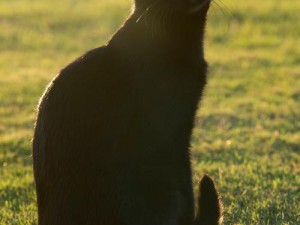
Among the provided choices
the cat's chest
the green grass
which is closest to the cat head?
the cat's chest

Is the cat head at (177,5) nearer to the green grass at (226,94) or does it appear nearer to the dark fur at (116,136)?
the dark fur at (116,136)

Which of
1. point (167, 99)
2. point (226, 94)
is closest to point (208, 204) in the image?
point (167, 99)

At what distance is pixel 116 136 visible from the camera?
3689 millimetres

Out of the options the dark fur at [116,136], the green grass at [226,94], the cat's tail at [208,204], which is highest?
the dark fur at [116,136]

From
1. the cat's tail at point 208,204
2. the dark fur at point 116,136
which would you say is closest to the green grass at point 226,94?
the cat's tail at point 208,204

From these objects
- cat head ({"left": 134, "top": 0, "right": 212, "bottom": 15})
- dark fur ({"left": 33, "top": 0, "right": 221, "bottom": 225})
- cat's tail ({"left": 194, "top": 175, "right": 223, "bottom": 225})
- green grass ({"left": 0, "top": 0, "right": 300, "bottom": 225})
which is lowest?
green grass ({"left": 0, "top": 0, "right": 300, "bottom": 225})

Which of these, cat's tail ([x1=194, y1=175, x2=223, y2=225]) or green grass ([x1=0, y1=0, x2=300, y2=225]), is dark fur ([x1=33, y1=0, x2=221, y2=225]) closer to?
cat's tail ([x1=194, y1=175, x2=223, y2=225])

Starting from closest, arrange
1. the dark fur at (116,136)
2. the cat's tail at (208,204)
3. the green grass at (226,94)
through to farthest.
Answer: the dark fur at (116,136) → the cat's tail at (208,204) → the green grass at (226,94)

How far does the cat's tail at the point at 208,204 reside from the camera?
4.14m

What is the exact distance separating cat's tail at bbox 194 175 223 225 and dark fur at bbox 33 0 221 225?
10.5 inches

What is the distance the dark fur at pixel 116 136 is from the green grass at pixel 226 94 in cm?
60

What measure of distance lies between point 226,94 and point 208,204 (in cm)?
497

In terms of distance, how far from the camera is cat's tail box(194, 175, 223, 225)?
4137 millimetres

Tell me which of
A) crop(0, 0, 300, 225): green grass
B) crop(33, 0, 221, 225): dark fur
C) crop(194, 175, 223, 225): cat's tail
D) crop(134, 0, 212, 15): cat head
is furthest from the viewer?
crop(0, 0, 300, 225): green grass
